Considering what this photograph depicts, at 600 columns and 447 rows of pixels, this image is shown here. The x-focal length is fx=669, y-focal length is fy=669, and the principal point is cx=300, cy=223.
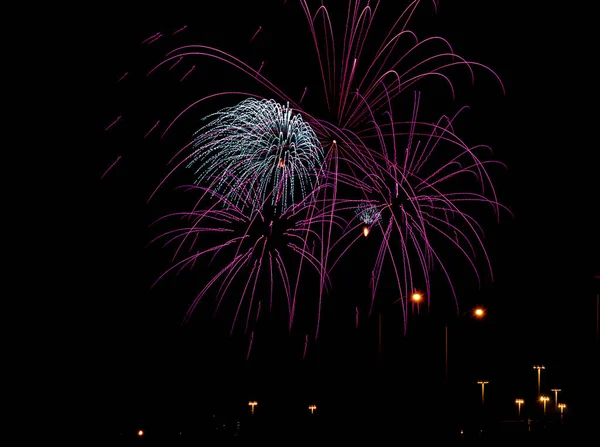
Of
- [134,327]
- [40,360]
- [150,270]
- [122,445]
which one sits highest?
[150,270]

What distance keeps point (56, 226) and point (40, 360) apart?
5.74 meters

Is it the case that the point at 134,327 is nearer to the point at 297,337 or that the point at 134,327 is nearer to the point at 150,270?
the point at 150,270

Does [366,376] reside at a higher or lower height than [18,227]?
lower

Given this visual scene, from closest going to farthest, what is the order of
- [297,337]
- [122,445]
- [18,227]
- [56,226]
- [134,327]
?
[122,445], [18,227], [56,226], [134,327], [297,337]

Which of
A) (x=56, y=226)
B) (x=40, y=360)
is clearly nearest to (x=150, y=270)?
(x=56, y=226)

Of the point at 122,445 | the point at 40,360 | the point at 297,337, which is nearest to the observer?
the point at 122,445

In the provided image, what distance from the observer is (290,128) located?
14555mm

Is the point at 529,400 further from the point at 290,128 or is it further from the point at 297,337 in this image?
the point at 290,128

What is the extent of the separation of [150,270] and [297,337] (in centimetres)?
700

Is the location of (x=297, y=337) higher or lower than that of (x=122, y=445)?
higher

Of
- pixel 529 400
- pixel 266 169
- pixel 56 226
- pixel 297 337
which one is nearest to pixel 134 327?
pixel 56 226

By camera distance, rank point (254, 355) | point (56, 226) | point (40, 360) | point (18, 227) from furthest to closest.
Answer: point (254, 355)
point (56, 226)
point (18, 227)
point (40, 360)

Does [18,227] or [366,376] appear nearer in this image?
[18,227]

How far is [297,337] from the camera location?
28.1 m
